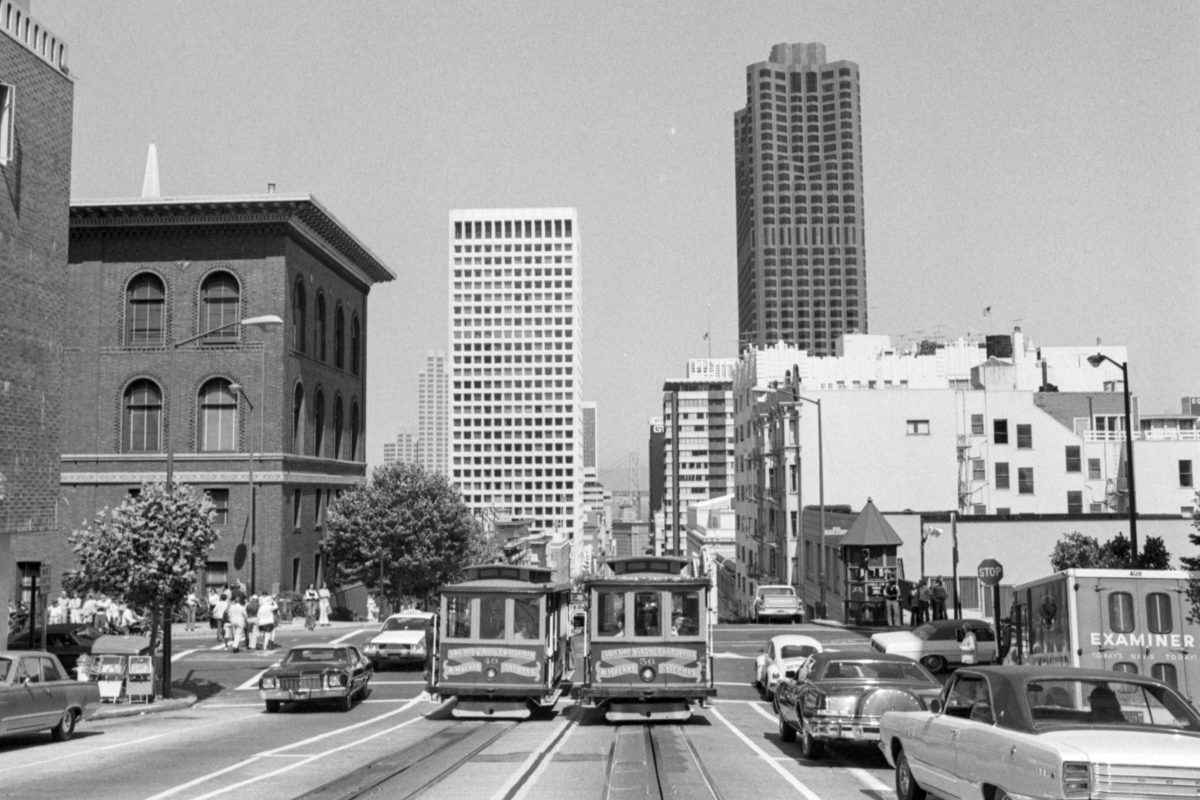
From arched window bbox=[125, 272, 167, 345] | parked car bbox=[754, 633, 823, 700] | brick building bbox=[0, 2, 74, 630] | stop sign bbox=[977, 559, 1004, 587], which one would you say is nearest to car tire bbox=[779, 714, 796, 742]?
parked car bbox=[754, 633, 823, 700]

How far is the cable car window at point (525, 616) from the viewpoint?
71.5 feet

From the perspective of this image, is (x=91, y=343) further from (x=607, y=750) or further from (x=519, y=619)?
(x=607, y=750)

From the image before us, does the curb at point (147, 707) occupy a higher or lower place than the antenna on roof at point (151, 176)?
lower

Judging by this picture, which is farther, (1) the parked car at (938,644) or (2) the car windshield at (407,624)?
(2) the car windshield at (407,624)

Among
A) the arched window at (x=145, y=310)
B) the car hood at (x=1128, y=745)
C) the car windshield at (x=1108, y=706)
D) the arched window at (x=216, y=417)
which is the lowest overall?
the car hood at (x=1128, y=745)

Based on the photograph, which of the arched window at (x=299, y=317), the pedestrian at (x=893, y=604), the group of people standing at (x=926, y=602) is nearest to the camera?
the group of people standing at (x=926, y=602)

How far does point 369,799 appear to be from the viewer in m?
13.0

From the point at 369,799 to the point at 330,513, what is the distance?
1777 inches

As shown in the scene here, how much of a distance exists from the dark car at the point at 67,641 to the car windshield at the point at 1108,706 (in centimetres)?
2423

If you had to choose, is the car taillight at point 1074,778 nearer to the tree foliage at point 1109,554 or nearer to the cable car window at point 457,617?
the cable car window at point 457,617

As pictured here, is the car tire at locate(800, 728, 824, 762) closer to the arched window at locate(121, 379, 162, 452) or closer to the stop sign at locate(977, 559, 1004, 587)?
the stop sign at locate(977, 559, 1004, 587)

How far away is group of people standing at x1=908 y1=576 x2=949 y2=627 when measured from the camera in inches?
1607

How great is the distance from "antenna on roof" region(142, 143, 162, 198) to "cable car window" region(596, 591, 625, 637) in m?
43.0

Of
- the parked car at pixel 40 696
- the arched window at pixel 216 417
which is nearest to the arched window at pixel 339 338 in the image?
the arched window at pixel 216 417
